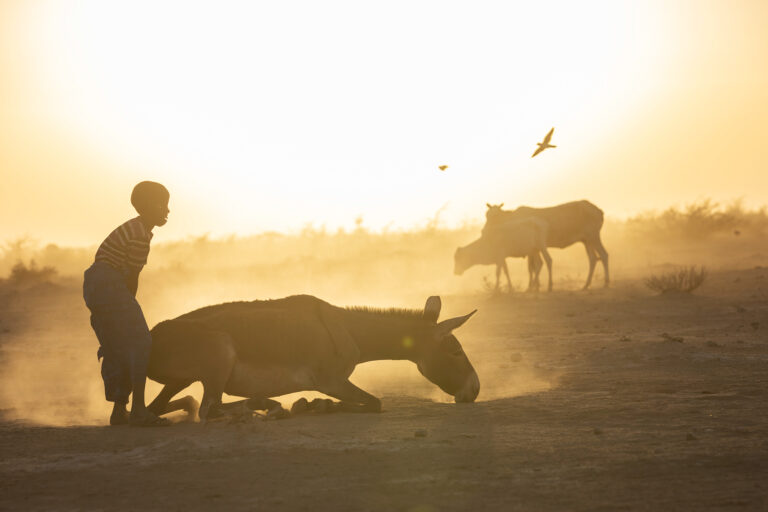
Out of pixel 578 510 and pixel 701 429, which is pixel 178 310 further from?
Answer: pixel 578 510

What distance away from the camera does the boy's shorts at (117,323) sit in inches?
317

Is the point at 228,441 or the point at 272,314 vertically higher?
the point at 272,314

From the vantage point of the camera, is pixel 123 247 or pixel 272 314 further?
pixel 272 314

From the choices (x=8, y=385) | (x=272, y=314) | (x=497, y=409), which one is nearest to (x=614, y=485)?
(x=497, y=409)

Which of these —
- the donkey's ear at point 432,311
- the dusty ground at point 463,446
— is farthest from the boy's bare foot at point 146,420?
the donkey's ear at point 432,311

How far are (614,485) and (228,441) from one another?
319 centimetres

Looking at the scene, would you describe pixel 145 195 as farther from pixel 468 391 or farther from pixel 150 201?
pixel 468 391

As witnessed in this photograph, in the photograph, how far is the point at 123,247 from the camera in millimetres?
8133

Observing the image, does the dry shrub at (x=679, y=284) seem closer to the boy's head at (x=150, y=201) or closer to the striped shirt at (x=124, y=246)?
the boy's head at (x=150, y=201)

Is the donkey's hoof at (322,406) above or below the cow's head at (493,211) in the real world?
below

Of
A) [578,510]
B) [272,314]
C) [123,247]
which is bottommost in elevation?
[578,510]

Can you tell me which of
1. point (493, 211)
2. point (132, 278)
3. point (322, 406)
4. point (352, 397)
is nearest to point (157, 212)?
point (132, 278)

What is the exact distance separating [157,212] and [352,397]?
2.64 metres

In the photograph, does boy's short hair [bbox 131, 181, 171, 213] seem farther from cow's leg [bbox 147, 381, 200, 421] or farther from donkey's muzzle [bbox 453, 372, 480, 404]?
donkey's muzzle [bbox 453, 372, 480, 404]
